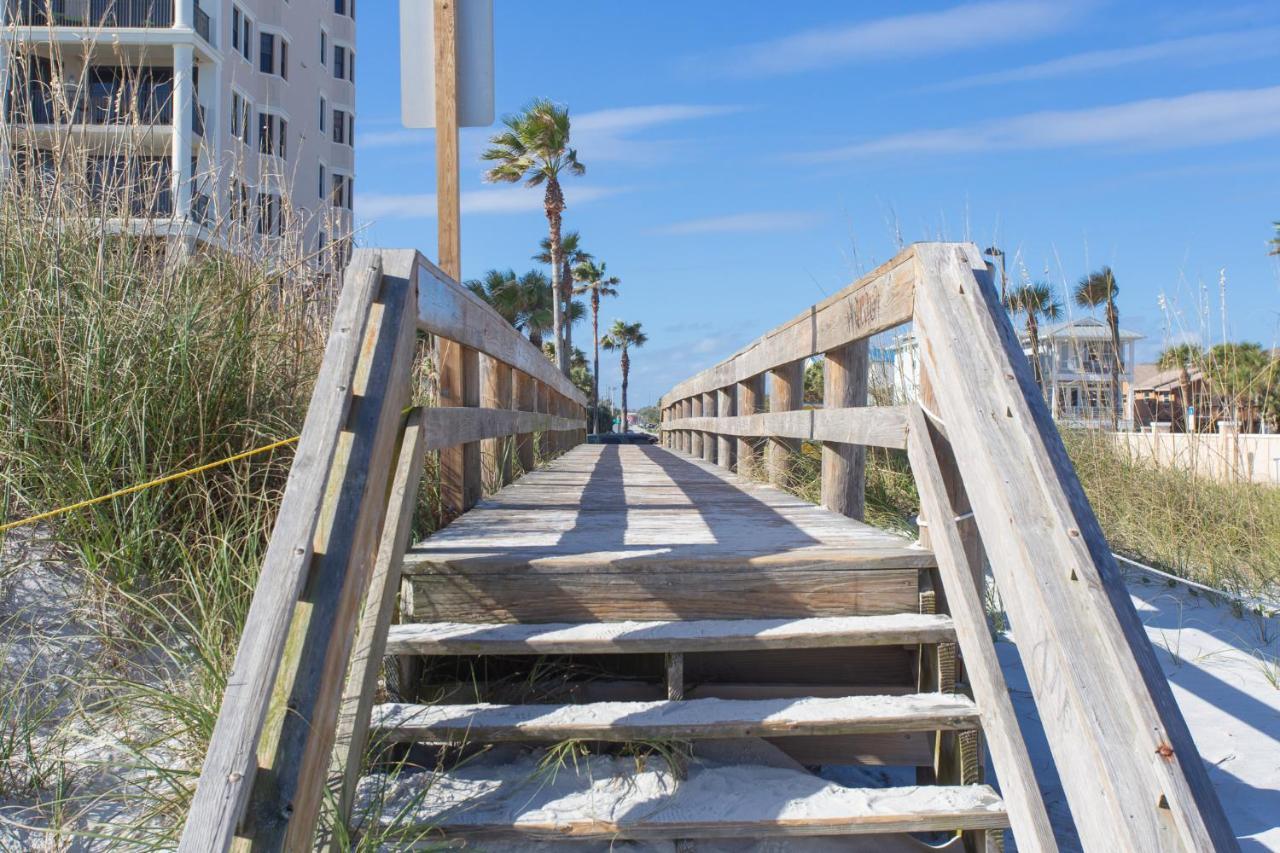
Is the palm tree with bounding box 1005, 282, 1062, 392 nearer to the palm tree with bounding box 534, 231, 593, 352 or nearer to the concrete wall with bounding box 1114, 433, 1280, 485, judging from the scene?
the concrete wall with bounding box 1114, 433, 1280, 485

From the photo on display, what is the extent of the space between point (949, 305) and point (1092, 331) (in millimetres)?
5679

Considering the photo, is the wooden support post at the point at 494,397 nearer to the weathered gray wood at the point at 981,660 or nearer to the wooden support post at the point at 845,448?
the wooden support post at the point at 845,448

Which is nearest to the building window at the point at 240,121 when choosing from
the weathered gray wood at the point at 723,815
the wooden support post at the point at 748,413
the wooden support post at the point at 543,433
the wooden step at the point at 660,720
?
the wooden step at the point at 660,720

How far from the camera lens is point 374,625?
2146mm

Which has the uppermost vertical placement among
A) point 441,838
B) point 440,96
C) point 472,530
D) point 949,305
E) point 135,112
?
point 440,96

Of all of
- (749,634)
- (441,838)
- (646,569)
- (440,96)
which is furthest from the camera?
(440,96)

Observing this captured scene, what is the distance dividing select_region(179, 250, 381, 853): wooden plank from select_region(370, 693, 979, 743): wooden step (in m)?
0.65

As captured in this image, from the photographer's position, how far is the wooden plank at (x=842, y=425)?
9.22 ft

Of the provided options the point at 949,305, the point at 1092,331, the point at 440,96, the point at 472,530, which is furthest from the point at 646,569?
the point at 1092,331

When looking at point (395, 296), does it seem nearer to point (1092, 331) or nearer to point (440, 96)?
point (440, 96)

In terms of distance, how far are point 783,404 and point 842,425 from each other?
1.91 m

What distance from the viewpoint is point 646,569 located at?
2662 mm

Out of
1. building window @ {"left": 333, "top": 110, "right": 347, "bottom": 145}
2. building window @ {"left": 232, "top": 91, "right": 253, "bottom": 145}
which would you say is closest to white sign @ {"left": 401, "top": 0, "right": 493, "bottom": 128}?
building window @ {"left": 232, "top": 91, "right": 253, "bottom": 145}

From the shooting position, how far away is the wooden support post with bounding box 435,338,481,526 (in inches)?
139
